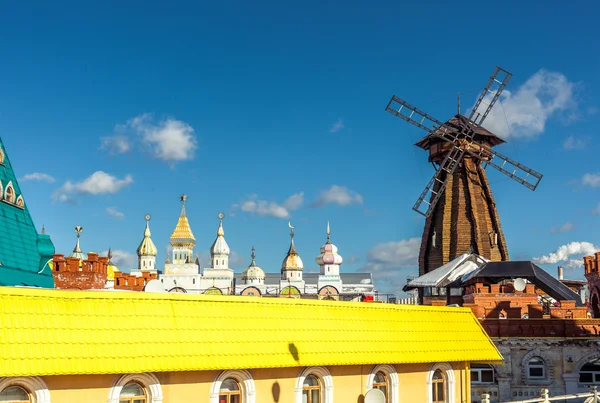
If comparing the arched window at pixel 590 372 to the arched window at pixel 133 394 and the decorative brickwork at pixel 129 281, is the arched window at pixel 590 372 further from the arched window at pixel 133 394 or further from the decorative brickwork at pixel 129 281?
the decorative brickwork at pixel 129 281

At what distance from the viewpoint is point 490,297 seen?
32156 mm

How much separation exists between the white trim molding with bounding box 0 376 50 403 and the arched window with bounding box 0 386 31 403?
0.09 metres

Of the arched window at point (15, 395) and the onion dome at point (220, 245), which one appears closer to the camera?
the arched window at point (15, 395)

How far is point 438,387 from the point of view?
20672 millimetres

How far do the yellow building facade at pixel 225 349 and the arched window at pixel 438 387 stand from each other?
30 millimetres

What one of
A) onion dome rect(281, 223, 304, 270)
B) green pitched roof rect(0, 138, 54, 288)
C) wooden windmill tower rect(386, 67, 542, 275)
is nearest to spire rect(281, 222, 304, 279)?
onion dome rect(281, 223, 304, 270)

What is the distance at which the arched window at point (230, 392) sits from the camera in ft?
55.0

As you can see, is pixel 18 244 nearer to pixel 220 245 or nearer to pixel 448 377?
pixel 448 377

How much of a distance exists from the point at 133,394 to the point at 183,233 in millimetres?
102651

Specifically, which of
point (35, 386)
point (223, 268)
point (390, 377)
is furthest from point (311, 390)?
point (223, 268)

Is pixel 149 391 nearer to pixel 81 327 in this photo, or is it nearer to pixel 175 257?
pixel 81 327

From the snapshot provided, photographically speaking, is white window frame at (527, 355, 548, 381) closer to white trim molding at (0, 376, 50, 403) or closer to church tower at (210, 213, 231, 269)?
white trim molding at (0, 376, 50, 403)

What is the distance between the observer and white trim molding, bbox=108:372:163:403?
15.1 m

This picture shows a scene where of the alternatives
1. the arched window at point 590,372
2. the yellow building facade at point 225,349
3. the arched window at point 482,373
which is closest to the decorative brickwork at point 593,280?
the arched window at point 590,372
